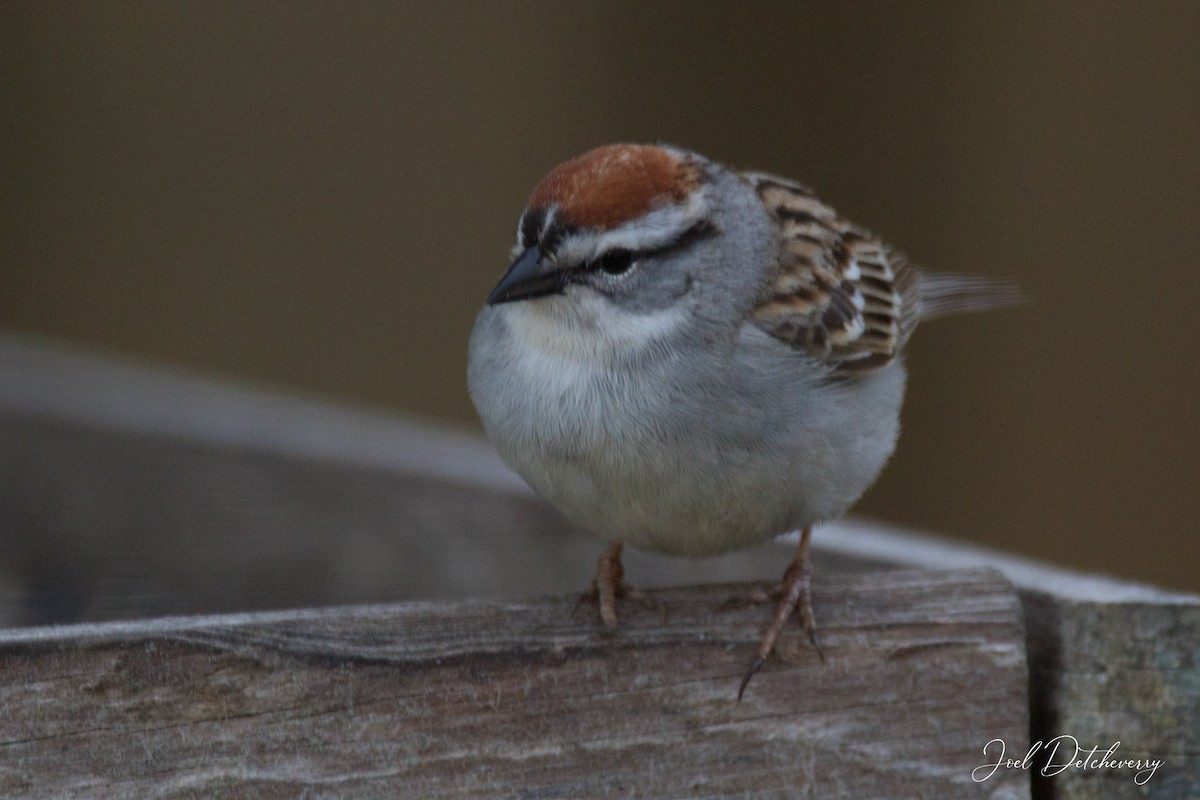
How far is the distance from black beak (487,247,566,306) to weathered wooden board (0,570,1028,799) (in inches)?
15.5

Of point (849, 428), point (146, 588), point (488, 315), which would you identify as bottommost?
point (146, 588)

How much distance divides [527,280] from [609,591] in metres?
0.41

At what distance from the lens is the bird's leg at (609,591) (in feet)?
5.93

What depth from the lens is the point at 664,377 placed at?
1978 mm

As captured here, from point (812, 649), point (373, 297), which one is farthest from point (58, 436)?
point (373, 297)

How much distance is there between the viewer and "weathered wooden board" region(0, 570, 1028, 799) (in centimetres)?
156

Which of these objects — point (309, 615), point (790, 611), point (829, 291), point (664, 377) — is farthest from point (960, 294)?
point (309, 615)

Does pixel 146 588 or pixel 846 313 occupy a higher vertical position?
pixel 846 313

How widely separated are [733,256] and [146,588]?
1.14m

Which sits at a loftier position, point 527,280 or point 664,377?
point 527,280

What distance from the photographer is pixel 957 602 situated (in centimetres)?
183

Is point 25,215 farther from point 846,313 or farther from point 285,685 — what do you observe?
point 285,685
